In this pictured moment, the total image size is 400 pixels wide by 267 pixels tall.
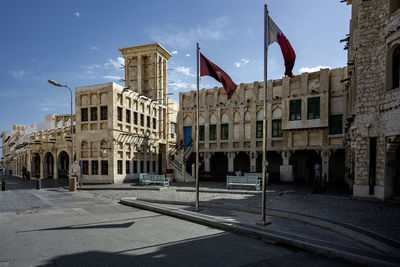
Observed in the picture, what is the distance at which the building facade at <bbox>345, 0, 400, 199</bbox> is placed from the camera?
12477 mm

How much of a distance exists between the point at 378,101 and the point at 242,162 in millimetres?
19377

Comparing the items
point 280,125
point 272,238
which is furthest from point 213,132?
point 272,238

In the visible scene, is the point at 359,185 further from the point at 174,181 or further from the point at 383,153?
the point at 174,181

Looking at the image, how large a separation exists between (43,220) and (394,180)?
638 inches

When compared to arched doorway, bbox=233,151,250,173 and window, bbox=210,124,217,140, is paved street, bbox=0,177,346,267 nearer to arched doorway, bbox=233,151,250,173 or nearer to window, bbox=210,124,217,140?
window, bbox=210,124,217,140

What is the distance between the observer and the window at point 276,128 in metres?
26.8

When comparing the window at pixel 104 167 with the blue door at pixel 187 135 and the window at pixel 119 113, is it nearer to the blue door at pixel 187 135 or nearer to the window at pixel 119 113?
the window at pixel 119 113

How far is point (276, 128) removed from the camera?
1062 inches

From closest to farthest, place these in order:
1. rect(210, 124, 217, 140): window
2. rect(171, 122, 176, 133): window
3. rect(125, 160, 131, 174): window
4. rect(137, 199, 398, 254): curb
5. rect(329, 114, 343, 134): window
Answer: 1. rect(137, 199, 398, 254): curb
2. rect(329, 114, 343, 134): window
3. rect(125, 160, 131, 174): window
4. rect(210, 124, 217, 140): window
5. rect(171, 122, 176, 133): window

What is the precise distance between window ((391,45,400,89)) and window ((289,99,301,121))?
42.3 ft

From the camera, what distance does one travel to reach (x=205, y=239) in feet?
23.6

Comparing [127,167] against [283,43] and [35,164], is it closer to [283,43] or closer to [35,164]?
[35,164]

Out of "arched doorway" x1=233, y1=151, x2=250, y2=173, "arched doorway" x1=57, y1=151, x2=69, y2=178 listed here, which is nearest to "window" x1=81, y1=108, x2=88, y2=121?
"arched doorway" x1=57, y1=151, x2=69, y2=178

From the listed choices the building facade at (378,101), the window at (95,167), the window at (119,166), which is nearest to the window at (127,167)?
the window at (119,166)
